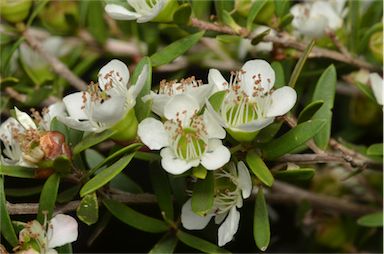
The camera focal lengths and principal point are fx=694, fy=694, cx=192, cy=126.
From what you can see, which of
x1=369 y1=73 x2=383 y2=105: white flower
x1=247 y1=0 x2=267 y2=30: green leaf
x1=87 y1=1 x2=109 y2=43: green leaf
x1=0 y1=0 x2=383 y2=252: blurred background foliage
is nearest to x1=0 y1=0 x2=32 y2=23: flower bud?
x1=0 y1=0 x2=383 y2=252: blurred background foliage

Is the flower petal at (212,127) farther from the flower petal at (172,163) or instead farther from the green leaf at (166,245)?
the green leaf at (166,245)

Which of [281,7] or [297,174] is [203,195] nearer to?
[297,174]

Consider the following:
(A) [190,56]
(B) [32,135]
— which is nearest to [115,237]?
(A) [190,56]

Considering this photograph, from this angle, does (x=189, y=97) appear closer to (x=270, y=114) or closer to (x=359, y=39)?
(x=270, y=114)

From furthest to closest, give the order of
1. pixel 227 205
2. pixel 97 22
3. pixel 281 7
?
pixel 97 22, pixel 281 7, pixel 227 205

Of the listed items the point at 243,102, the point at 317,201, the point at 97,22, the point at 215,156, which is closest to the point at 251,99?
the point at 243,102

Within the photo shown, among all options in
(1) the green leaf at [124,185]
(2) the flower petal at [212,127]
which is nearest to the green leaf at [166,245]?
(1) the green leaf at [124,185]
